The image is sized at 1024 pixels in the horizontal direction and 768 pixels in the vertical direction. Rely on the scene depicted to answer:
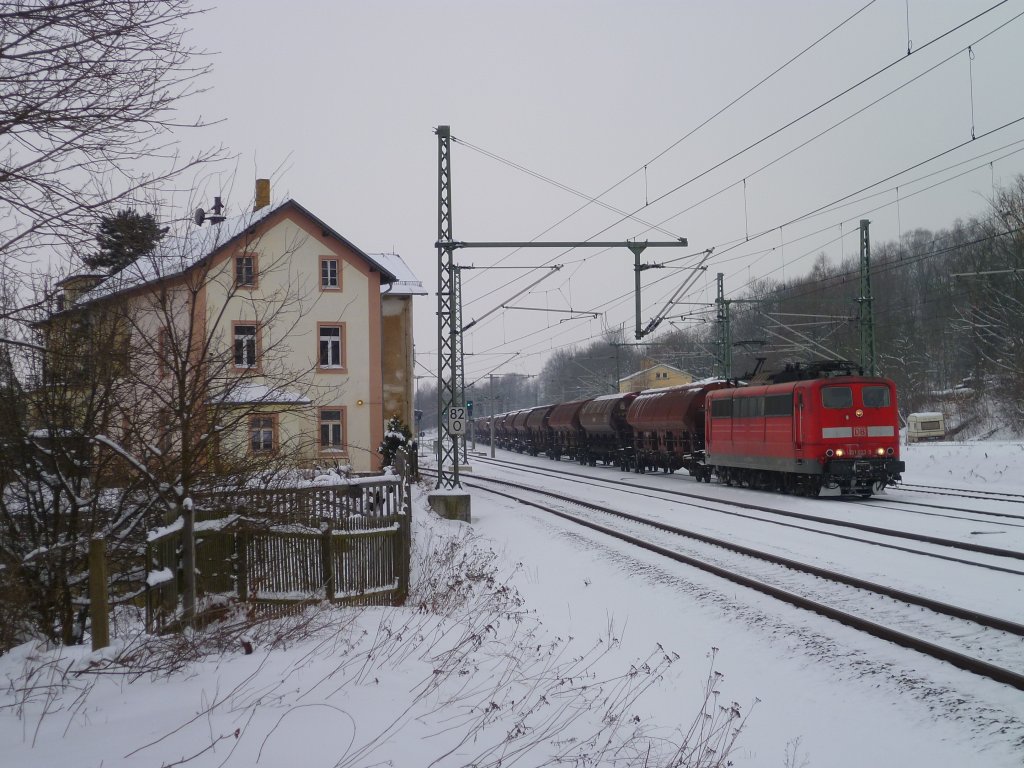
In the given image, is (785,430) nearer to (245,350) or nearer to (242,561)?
(245,350)

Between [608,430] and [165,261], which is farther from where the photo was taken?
[608,430]

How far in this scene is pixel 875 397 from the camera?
22.2m

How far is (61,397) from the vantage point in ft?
26.4

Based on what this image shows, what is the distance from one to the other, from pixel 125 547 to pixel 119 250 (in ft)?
11.6

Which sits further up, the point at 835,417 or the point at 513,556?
the point at 835,417

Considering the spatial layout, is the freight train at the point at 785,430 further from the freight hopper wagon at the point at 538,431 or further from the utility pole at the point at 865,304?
the freight hopper wagon at the point at 538,431

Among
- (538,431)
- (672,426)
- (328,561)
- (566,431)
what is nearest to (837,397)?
(672,426)

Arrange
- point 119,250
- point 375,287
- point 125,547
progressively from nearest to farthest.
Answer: point 119,250 < point 125,547 < point 375,287

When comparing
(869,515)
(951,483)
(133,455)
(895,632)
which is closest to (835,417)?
(869,515)

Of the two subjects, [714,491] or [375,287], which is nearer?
[714,491]

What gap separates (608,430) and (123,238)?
3544 centimetres

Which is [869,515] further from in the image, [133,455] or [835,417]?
[133,455]

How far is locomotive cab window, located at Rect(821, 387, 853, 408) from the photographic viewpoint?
851 inches

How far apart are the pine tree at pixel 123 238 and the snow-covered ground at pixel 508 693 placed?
2699mm
